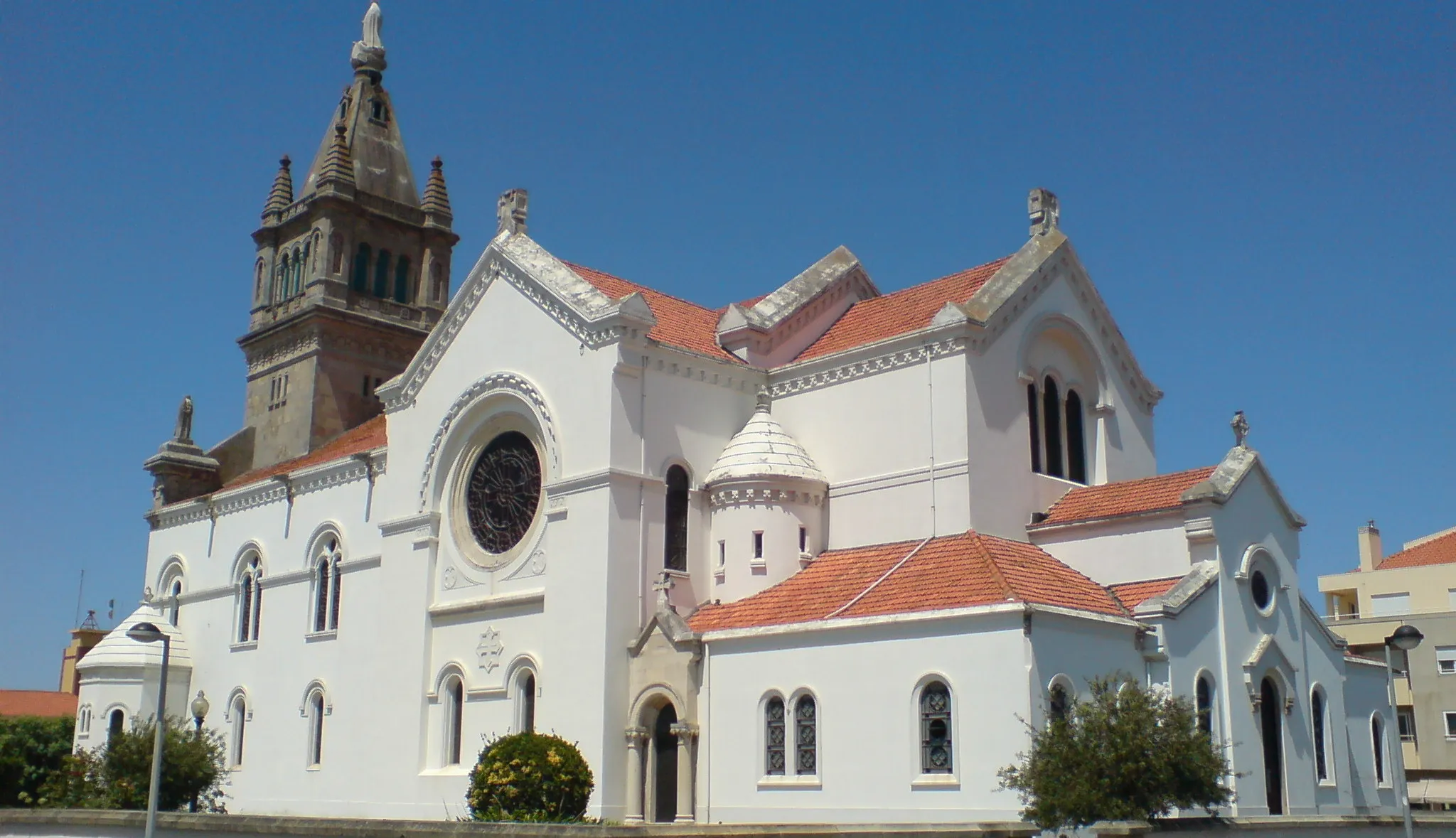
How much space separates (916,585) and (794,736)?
3438 mm

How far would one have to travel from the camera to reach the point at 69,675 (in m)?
73.9

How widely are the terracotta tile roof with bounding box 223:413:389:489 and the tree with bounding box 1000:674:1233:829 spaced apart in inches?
869

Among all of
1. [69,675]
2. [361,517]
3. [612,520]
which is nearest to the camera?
[612,520]

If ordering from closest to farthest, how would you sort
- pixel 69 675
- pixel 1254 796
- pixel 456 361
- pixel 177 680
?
pixel 1254 796, pixel 456 361, pixel 177 680, pixel 69 675

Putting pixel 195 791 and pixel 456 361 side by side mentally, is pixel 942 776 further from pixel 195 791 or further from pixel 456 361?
pixel 195 791

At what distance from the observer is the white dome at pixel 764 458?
2906 cm

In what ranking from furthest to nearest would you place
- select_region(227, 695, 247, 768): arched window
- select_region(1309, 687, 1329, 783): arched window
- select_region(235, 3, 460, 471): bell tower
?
1. select_region(235, 3, 460, 471): bell tower
2. select_region(227, 695, 247, 768): arched window
3. select_region(1309, 687, 1329, 783): arched window

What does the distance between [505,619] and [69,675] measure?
53682mm

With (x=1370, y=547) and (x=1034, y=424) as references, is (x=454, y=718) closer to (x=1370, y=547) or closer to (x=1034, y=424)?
(x=1034, y=424)

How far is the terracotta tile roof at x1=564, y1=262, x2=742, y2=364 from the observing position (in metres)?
31.0

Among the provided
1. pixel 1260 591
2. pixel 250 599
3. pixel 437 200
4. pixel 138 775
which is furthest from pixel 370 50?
pixel 1260 591

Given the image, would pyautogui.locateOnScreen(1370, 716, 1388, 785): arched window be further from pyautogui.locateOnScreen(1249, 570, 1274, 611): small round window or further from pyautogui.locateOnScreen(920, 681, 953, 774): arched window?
pyautogui.locateOnScreen(920, 681, 953, 774): arched window

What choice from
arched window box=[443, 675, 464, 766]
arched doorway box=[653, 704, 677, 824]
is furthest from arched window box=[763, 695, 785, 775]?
arched window box=[443, 675, 464, 766]

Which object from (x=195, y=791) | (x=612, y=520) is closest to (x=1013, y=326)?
(x=612, y=520)
